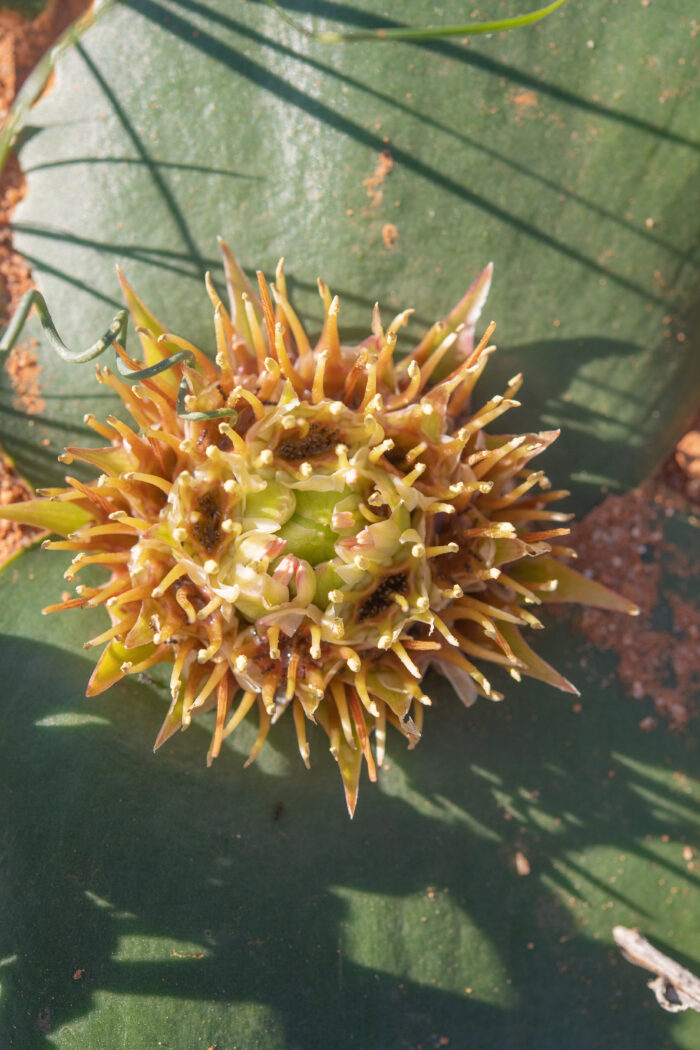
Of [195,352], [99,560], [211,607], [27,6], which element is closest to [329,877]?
[211,607]

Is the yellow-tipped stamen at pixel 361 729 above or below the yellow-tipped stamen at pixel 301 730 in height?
above

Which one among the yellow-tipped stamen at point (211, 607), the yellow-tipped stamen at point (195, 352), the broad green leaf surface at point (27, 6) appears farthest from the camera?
the broad green leaf surface at point (27, 6)

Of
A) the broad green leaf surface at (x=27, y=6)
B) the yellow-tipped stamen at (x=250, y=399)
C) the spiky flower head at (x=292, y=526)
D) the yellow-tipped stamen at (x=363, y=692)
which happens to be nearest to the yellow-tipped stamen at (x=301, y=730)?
the spiky flower head at (x=292, y=526)

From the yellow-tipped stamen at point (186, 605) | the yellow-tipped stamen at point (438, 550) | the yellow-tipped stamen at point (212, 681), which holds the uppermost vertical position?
the yellow-tipped stamen at point (438, 550)

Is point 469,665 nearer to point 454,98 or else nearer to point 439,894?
point 439,894

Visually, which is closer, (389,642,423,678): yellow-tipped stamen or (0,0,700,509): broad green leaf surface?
(389,642,423,678): yellow-tipped stamen

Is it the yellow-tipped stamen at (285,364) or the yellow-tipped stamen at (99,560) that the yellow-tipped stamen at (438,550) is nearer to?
the yellow-tipped stamen at (285,364)

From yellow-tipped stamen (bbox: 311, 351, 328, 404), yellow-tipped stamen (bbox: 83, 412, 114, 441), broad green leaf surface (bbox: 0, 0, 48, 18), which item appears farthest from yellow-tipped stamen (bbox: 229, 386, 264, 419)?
broad green leaf surface (bbox: 0, 0, 48, 18)

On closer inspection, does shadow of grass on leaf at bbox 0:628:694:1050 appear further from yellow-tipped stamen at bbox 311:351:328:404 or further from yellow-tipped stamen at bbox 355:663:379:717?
yellow-tipped stamen at bbox 311:351:328:404
